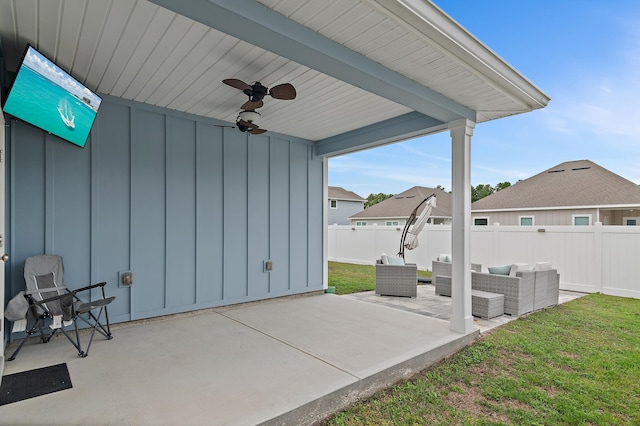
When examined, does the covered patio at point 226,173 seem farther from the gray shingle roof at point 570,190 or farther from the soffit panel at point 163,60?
the gray shingle roof at point 570,190

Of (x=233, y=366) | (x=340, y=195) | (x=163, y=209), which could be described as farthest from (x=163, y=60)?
(x=340, y=195)

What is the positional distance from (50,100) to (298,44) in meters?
2.48

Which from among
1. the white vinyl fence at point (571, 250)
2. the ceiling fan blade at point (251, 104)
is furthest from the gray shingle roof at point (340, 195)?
the ceiling fan blade at point (251, 104)

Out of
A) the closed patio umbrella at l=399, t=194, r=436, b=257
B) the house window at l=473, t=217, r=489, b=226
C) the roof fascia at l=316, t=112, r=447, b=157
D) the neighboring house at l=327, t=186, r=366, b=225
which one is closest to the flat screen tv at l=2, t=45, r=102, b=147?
the roof fascia at l=316, t=112, r=447, b=157

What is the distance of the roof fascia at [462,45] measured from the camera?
227 centimetres

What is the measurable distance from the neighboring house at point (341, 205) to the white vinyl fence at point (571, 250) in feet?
38.9

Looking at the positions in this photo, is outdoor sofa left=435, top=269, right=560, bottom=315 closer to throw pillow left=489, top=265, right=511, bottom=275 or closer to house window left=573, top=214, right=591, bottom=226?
throw pillow left=489, top=265, right=511, bottom=275

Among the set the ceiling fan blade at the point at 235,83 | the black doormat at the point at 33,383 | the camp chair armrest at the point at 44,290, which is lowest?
the black doormat at the point at 33,383

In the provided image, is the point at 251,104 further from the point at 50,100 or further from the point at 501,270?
the point at 501,270

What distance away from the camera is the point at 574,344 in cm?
391

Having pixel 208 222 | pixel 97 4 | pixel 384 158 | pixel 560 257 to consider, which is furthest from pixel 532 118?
pixel 97 4

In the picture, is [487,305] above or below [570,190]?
below

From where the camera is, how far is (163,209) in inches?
180

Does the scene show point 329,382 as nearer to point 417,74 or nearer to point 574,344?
point 417,74
